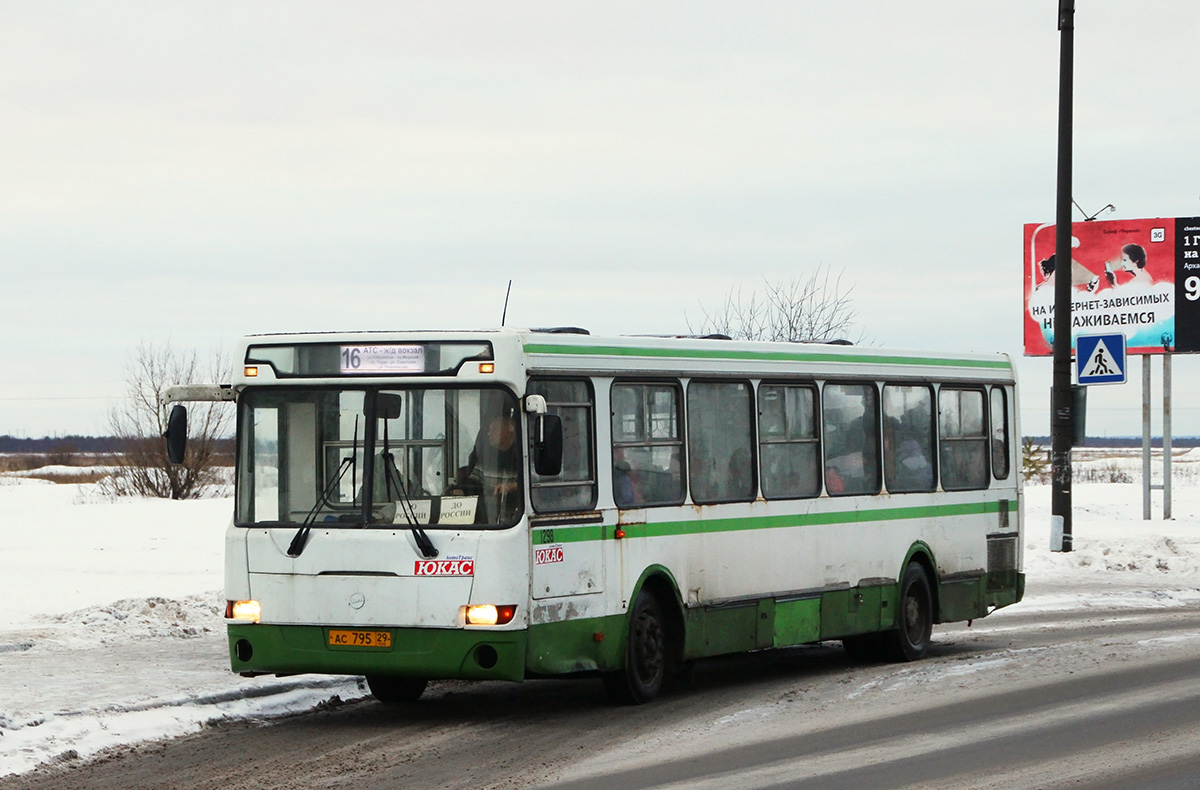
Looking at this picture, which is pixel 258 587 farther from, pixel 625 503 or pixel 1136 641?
pixel 1136 641

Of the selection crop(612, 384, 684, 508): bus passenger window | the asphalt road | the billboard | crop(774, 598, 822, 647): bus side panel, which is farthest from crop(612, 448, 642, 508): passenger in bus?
the billboard

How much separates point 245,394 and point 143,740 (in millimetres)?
2336

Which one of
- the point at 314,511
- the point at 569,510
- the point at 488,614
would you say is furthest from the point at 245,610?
the point at 569,510

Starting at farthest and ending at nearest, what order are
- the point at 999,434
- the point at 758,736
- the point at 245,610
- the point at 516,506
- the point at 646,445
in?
the point at 999,434 < the point at 646,445 < the point at 245,610 < the point at 516,506 < the point at 758,736

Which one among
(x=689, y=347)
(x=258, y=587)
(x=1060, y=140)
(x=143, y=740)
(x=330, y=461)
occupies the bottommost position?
(x=143, y=740)

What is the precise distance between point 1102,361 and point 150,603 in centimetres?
1439

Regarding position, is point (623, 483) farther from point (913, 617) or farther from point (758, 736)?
point (913, 617)

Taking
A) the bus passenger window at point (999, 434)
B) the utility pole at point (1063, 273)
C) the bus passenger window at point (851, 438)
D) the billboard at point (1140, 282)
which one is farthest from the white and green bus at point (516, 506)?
the billboard at point (1140, 282)

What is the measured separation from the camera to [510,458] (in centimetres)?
1091

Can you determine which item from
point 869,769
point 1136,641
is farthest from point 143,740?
point 1136,641

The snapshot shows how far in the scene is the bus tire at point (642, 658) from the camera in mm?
11781

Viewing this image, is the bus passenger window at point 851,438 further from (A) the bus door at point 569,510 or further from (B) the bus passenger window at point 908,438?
(A) the bus door at point 569,510

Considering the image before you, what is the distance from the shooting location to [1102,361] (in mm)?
25312

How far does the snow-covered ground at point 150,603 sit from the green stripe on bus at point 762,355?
313 cm
